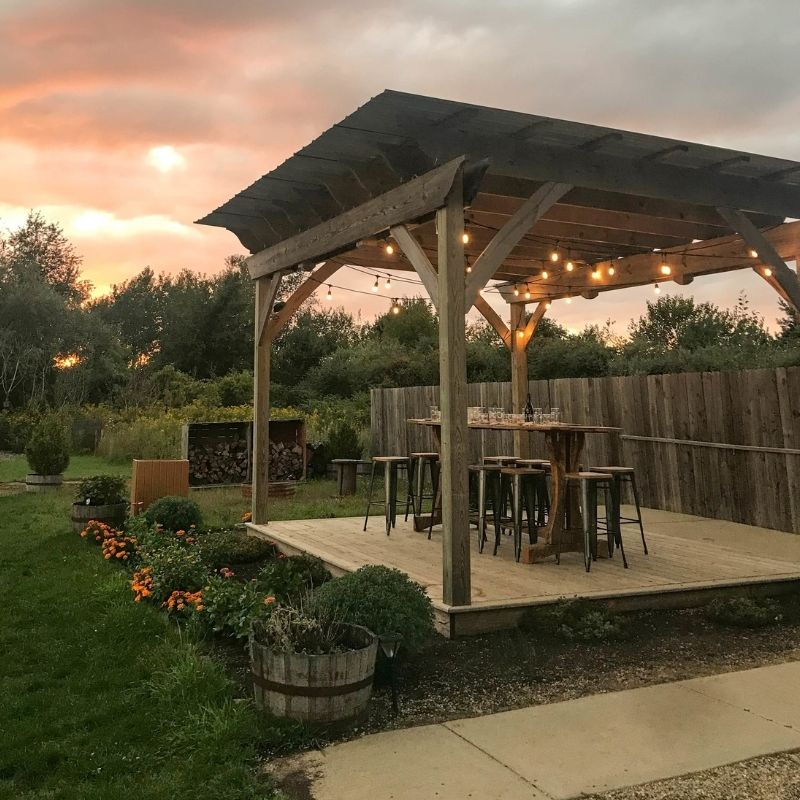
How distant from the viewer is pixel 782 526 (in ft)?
22.6

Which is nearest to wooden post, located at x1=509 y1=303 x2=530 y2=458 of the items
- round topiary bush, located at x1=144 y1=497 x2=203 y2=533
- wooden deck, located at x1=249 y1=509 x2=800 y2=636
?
wooden deck, located at x1=249 y1=509 x2=800 y2=636

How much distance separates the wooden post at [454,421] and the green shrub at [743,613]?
1.56 meters

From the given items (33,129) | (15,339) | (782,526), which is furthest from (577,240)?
(15,339)

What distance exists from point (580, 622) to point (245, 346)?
22266 mm

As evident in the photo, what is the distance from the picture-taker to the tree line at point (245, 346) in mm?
16531

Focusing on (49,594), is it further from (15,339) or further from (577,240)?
(15,339)

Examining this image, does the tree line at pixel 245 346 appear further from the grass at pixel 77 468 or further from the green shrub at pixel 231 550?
the green shrub at pixel 231 550

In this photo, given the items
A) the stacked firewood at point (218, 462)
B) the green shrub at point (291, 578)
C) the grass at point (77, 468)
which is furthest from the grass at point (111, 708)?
the grass at point (77, 468)

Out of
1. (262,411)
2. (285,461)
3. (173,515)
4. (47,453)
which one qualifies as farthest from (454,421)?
(47,453)

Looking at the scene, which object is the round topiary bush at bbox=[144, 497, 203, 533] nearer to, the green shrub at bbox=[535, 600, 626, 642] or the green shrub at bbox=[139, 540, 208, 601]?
the green shrub at bbox=[139, 540, 208, 601]

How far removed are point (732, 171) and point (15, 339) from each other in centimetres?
2177

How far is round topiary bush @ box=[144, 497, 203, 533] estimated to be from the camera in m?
6.89

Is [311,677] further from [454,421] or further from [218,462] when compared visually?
[218,462]

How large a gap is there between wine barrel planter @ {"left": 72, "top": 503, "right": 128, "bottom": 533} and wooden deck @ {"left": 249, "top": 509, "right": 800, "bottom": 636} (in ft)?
5.24
